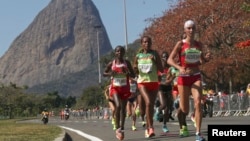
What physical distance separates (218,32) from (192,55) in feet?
119

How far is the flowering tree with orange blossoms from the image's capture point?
149ft

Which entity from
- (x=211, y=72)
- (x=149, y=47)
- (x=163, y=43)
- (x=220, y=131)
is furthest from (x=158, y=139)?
(x=163, y=43)

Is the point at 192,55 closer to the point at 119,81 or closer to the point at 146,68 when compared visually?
the point at 146,68

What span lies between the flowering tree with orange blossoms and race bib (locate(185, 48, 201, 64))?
33.9 metres

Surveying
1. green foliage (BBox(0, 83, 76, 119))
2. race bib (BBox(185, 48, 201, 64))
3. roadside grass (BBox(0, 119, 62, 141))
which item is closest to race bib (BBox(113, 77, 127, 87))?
roadside grass (BBox(0, 119, 62, 141))

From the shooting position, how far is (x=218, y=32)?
46.0 meters

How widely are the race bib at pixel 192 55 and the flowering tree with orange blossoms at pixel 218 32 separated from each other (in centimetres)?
3388

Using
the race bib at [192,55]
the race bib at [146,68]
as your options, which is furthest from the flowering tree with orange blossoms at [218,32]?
the race bib at [192,55]

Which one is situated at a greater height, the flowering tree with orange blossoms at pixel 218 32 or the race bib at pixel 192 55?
the flowering tree with orange blossoms at pixel 218 32

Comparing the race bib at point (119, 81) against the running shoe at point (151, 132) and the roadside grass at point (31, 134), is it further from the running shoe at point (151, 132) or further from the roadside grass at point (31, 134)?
the roadside grass at point (31, 134)

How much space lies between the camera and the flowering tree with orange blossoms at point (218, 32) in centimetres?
4538

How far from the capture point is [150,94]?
12047 millimetres

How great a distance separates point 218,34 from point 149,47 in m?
35.1

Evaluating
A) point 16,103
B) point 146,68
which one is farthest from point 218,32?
point 16,103
